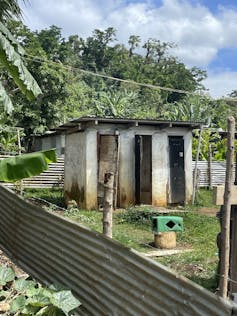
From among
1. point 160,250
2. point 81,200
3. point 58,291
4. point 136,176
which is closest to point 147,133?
point 136,176

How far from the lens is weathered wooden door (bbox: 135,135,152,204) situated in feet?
48.1

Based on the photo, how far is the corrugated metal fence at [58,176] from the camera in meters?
17.8

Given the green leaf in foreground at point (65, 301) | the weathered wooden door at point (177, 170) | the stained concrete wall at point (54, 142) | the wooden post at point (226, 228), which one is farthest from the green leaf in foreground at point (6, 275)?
the stained concrete wall at point (54, 142)

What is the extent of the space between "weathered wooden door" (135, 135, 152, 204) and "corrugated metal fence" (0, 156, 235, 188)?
12.9 ft

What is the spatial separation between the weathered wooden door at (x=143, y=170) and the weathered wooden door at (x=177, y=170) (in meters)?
0.74

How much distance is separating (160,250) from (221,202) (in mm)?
4668

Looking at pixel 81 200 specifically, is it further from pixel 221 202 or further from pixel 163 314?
pixel 163 314

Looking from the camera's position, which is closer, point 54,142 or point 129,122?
point 129,122

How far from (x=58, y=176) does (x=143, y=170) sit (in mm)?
4534

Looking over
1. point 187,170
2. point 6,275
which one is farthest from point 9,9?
point 187,170

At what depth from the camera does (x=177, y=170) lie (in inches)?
596

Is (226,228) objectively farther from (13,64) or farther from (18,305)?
(13,64)

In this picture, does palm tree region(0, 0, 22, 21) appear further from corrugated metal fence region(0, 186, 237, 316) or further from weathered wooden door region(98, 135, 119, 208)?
weathered wooden door region(98, 135, 119, 208)

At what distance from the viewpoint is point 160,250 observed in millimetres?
9047
